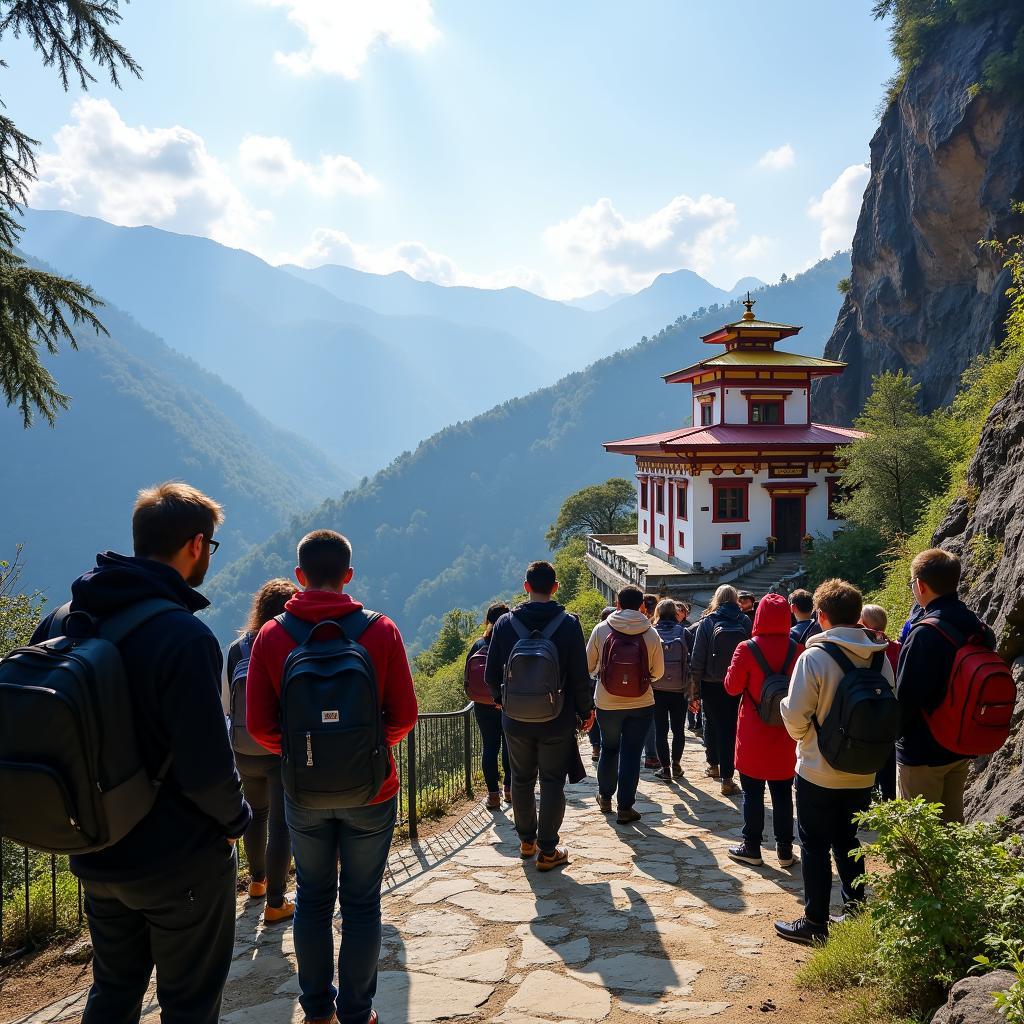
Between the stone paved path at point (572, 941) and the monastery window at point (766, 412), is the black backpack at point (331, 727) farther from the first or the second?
the monastery window at point (766, 412)

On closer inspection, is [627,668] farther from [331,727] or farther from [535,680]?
[331,727]

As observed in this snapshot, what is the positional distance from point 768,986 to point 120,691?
3119 mm

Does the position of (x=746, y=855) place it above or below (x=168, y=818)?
below

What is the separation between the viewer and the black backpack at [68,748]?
2102 mm

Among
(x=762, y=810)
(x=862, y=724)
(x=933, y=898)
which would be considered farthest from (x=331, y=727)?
(x=762, y=810)

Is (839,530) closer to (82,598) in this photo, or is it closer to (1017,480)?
(1017,480)

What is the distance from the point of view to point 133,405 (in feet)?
605

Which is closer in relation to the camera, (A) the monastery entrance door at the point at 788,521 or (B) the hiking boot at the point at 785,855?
(B) the hiking boot at the point at 785,855

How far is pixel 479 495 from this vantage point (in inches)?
6634

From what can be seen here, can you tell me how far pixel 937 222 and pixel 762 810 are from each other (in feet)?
103

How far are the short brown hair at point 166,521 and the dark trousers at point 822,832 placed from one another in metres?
3.26

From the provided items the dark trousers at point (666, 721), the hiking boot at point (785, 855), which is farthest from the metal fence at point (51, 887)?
the hiking boot at point (785, 855)

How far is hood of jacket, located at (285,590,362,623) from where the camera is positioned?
124 inches

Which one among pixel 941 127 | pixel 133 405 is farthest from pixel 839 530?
pixel 133 405
